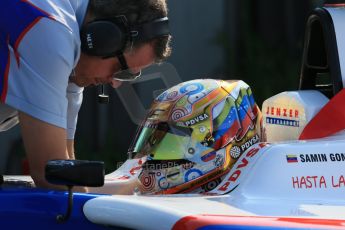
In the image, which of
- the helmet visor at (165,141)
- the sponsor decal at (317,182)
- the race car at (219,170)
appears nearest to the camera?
the race car at (219,170)

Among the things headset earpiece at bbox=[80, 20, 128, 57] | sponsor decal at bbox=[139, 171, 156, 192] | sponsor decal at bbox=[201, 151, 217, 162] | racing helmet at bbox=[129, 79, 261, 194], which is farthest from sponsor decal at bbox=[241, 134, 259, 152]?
headset earpiece at bbox=[80, 20, 128, 57]

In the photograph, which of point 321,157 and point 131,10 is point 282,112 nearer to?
point 321,157

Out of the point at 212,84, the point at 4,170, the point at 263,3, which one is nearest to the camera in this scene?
the point at 212,84

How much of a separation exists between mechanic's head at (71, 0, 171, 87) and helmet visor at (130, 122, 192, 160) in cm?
20

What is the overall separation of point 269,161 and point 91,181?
1.93 ft

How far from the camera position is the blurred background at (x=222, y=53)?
19.9ft

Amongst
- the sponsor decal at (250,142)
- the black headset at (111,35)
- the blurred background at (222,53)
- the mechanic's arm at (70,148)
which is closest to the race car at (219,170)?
the sponsor decal at (250,142)

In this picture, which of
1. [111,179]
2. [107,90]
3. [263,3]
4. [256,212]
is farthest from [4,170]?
[256,212]

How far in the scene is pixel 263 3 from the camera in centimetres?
682

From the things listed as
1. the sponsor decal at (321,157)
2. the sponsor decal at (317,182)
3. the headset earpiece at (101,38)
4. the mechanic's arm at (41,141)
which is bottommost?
the sponsor decal at (317,182)

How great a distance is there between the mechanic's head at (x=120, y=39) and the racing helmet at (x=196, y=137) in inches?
7.5

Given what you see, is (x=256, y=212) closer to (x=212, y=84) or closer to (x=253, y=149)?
(x=253, y=149)

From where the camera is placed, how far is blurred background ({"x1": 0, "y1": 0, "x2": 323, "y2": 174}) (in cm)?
606

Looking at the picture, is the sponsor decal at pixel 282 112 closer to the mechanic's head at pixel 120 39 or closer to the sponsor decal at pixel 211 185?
the sponsor decal at pixel 211 185
